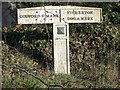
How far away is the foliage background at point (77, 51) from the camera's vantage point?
23.1 feet

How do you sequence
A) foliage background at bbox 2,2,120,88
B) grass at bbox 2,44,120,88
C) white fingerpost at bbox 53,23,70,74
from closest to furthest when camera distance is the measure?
grass at bbox 2,44,120,88, foliage background at bbox 2,2,120,88, white fingerpost at bbox 53,23,70,74

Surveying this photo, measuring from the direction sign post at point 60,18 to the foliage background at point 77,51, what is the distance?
0.99ft

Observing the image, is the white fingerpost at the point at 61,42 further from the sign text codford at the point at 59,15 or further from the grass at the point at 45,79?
the grass at the point at 45,79

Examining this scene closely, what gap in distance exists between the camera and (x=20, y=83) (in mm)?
6707

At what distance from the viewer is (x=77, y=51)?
8016 mm

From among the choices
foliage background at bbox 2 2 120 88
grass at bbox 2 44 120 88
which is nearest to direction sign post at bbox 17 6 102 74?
foliage background at bbox 2 2 120 88

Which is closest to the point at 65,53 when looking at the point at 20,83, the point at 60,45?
the point at 60,45

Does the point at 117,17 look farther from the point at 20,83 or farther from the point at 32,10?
the point at 20,83

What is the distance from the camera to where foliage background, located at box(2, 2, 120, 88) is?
705 centimetres

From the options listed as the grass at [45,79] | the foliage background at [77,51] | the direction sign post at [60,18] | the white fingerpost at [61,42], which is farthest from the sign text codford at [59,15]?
the grass at [45,79]

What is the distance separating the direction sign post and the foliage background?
30 cm

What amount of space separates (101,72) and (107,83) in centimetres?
32

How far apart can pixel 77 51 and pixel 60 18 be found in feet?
2.56

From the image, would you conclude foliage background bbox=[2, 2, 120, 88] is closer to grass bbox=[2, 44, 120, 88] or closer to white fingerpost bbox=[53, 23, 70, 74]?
grass bbox=[2, 44, 120, 88]
